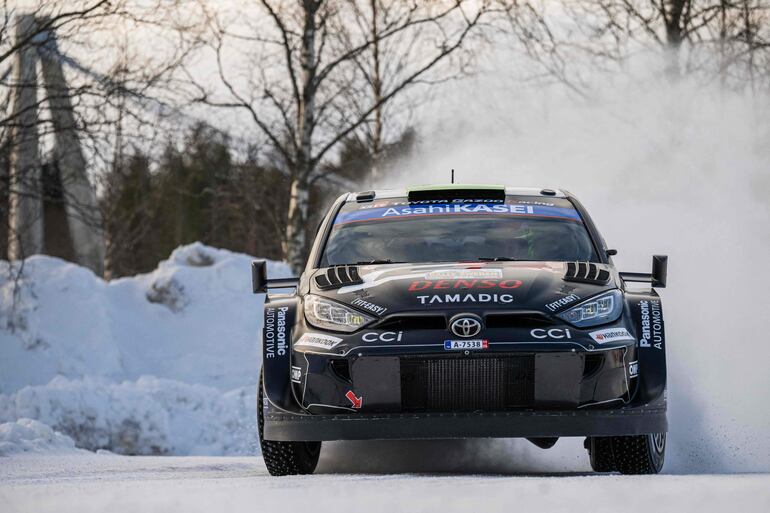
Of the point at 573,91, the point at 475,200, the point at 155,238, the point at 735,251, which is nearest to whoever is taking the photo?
the point at 475,200

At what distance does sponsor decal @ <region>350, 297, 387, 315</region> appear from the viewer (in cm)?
612

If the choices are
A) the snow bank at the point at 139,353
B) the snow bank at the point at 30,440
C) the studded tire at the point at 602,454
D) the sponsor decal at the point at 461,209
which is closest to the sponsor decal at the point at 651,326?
the studded tire at the point at 602,454

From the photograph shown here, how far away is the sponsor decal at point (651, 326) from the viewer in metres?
6.45

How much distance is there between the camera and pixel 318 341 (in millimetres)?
6227

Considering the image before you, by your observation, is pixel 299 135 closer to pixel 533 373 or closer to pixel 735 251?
pixel 735 251

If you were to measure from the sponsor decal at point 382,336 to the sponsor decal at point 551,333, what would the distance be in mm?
621

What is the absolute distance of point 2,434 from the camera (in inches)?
371

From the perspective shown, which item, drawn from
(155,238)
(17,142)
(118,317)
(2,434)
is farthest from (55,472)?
(155,238)

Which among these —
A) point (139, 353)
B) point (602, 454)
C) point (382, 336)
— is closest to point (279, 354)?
point (382, 336)

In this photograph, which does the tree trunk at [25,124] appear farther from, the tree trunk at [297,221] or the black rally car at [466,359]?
the black rally car at [466,359]

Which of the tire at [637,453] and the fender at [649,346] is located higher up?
the fender at [649,346]

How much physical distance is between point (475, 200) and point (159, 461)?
9.45 feet

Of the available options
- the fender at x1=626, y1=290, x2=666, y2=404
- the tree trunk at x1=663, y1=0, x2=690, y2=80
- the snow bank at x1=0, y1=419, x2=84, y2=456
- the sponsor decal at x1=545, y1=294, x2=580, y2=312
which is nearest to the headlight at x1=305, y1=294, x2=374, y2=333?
the sponsor decal at x1=545, y1=294, x2=580, y2=312

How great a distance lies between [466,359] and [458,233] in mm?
1465
